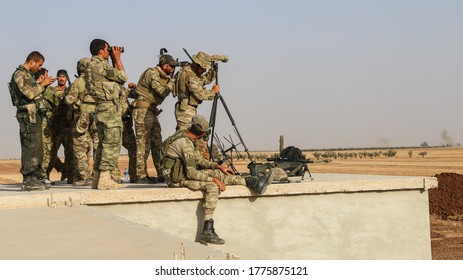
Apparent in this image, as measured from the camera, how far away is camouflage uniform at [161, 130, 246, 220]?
8922 mm

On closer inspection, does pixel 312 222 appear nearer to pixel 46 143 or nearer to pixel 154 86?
pixel 154 86

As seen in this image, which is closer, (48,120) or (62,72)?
(48,120)

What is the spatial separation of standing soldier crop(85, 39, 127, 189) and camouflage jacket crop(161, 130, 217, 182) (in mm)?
1070

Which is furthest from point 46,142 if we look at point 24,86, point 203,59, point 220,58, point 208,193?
point 208,193

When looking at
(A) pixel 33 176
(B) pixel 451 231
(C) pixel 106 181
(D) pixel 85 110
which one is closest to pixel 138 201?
(C) pixel 106 181

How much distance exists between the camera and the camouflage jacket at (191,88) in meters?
10.9

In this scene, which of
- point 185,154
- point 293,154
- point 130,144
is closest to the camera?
point 185,154

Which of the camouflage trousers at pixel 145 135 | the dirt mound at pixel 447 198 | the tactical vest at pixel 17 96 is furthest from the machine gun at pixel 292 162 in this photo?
the dirt mound at pixel 447 198

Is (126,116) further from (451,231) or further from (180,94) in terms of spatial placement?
(451,231)

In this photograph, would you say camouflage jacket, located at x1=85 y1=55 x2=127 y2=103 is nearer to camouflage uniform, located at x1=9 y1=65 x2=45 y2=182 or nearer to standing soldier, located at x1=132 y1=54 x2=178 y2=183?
camouflage uniform, located at x1=9 y1=65 x2=45 y2=182

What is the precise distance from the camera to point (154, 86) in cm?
1145

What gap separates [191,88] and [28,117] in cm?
255

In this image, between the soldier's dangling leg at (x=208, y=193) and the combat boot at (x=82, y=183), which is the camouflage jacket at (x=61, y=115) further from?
the soldier's dangling leg at (x=208, y=193)

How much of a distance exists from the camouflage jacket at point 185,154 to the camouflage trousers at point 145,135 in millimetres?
2458
